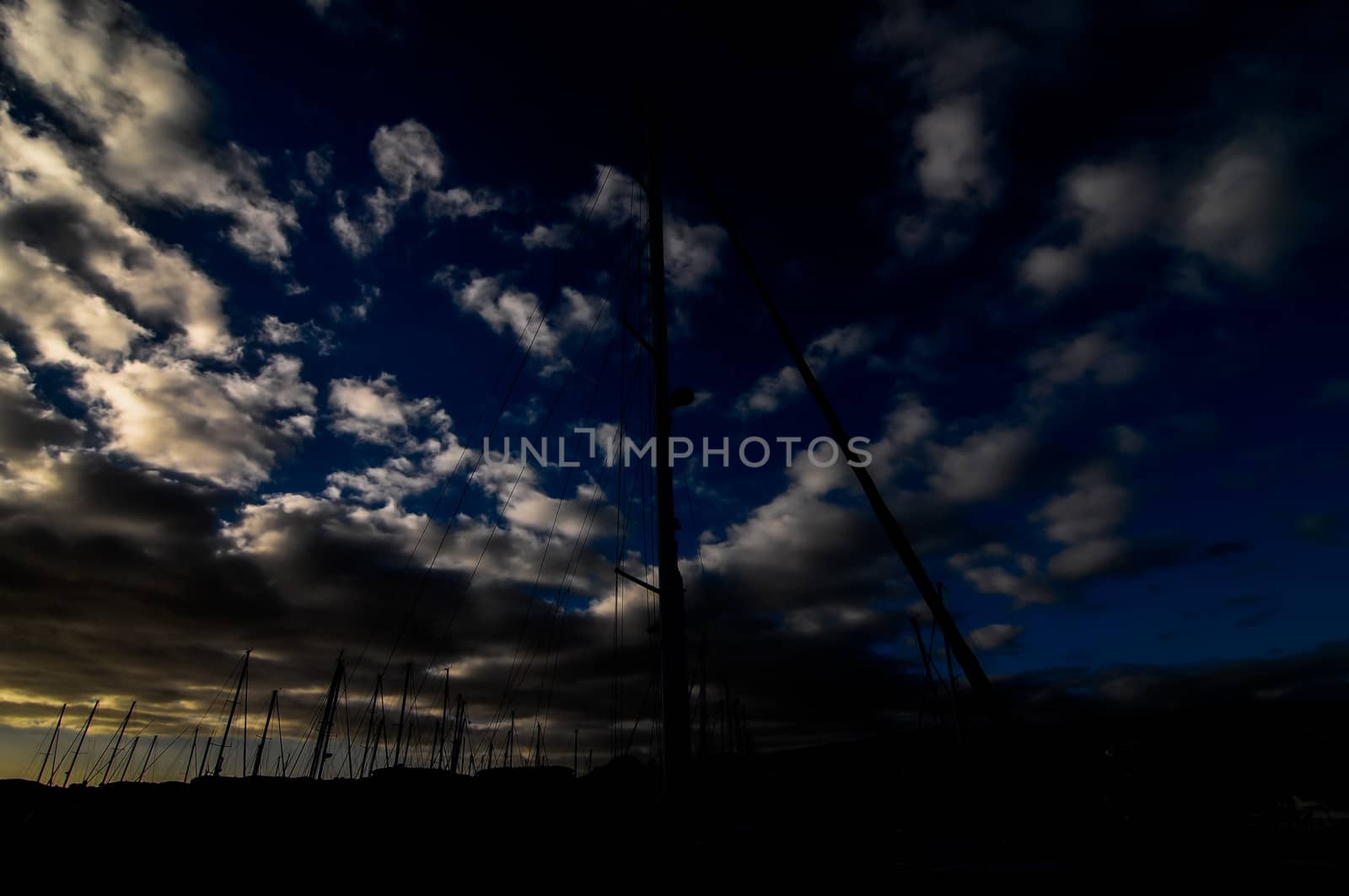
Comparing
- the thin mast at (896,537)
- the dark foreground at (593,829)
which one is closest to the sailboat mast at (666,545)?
the dark foreground at (593,829)

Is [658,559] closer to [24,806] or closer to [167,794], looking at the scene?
[167,794]

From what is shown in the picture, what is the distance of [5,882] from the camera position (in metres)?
9.06

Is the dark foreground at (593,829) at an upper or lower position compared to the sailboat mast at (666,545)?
lower

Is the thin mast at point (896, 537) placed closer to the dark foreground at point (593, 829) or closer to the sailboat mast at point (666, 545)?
the dark foreground at point (593, 829)

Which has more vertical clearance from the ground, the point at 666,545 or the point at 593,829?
the point at 666,545

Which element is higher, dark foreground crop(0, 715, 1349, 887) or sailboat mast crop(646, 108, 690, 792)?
sailboat mast crop(646, 108, 690, 792)

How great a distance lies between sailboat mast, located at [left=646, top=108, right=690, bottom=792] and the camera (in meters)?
13.0

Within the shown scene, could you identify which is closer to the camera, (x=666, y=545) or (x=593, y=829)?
(x=593, y=829)

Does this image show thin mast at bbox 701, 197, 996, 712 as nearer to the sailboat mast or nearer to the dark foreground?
the dark foreground

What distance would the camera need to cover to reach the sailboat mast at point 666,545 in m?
13.0

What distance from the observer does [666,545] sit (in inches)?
572

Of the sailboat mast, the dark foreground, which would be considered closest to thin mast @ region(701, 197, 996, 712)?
the dark foreground

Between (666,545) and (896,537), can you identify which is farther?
(666,545)

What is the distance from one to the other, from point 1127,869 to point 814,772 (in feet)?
232
